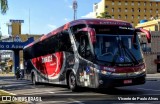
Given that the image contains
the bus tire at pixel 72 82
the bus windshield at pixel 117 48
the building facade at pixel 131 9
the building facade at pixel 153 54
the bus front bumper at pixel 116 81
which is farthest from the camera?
the building facade at pixel 131 9

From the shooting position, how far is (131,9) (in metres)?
136

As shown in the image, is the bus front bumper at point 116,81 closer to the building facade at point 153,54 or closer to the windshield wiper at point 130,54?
the windshield wiper at point 130,54

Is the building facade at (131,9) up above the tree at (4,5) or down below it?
above

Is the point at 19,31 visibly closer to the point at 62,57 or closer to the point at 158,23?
the point at 158,23

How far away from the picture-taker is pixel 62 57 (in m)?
20.2

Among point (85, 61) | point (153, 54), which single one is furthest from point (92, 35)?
point (153, 54)

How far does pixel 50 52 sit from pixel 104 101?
9.44 metres

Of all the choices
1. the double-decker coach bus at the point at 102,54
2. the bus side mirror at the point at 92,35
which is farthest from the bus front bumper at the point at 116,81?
the bus side mirror at the point at 92,35

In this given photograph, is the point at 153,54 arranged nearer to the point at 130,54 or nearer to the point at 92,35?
the point at 130,54

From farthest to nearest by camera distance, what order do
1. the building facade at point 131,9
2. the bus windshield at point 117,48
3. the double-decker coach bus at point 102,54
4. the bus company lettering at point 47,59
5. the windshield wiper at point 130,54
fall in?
the building facade at point 131,9, the bus company lettering at point 47,59, the windshield wiper at point 130,54, the bus windshield at point 117,48, the double-decker coach bus at point 102,54

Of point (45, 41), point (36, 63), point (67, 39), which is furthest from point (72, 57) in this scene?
point (36, 63)

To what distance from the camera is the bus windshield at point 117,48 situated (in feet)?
52.3

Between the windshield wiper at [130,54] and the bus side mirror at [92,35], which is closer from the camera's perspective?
the bus side mirror at [92,35]

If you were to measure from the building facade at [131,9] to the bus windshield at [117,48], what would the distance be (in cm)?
11689
